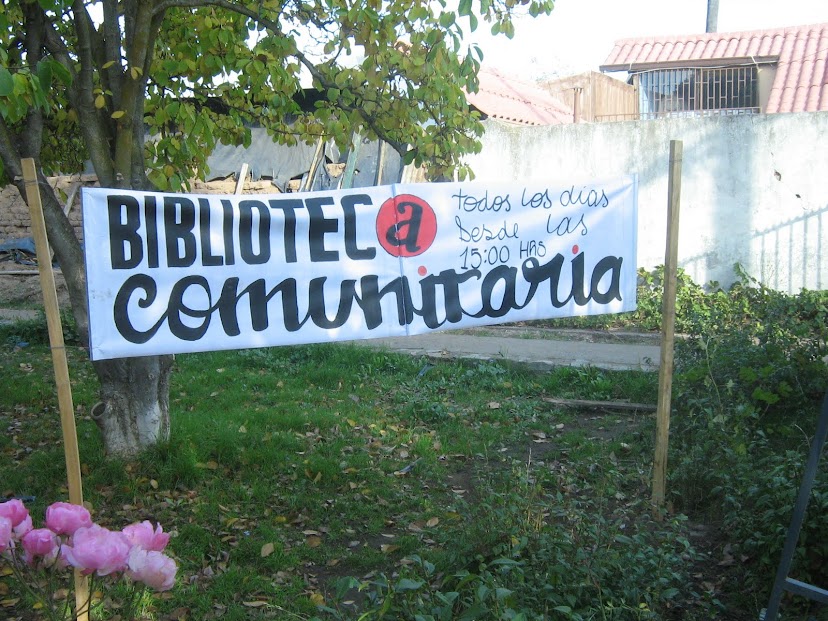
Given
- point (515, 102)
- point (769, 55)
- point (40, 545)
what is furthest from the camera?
point (515, 102)

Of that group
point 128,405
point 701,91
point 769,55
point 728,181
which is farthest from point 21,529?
point 769,55

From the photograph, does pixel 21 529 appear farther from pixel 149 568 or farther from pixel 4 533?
pixel 149 568

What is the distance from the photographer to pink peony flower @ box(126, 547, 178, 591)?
230 cm

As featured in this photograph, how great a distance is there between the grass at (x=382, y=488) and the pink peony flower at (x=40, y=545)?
935 mm

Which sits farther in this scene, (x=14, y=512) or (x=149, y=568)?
(x=14, y=512)

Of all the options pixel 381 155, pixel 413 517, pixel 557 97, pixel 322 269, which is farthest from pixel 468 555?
pixel 557 97

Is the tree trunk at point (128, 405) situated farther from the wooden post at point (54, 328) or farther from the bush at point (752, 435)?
the bush at point (752, 435)

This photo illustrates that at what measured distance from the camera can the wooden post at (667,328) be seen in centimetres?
457

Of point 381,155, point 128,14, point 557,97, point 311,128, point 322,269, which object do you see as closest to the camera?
point 322,269

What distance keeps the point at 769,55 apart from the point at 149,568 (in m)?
14.5

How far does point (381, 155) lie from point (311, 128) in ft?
21.3

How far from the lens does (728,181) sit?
10.4 meters

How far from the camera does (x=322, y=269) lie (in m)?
4.24

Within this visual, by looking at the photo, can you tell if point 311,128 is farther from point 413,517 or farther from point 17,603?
point 17,603
